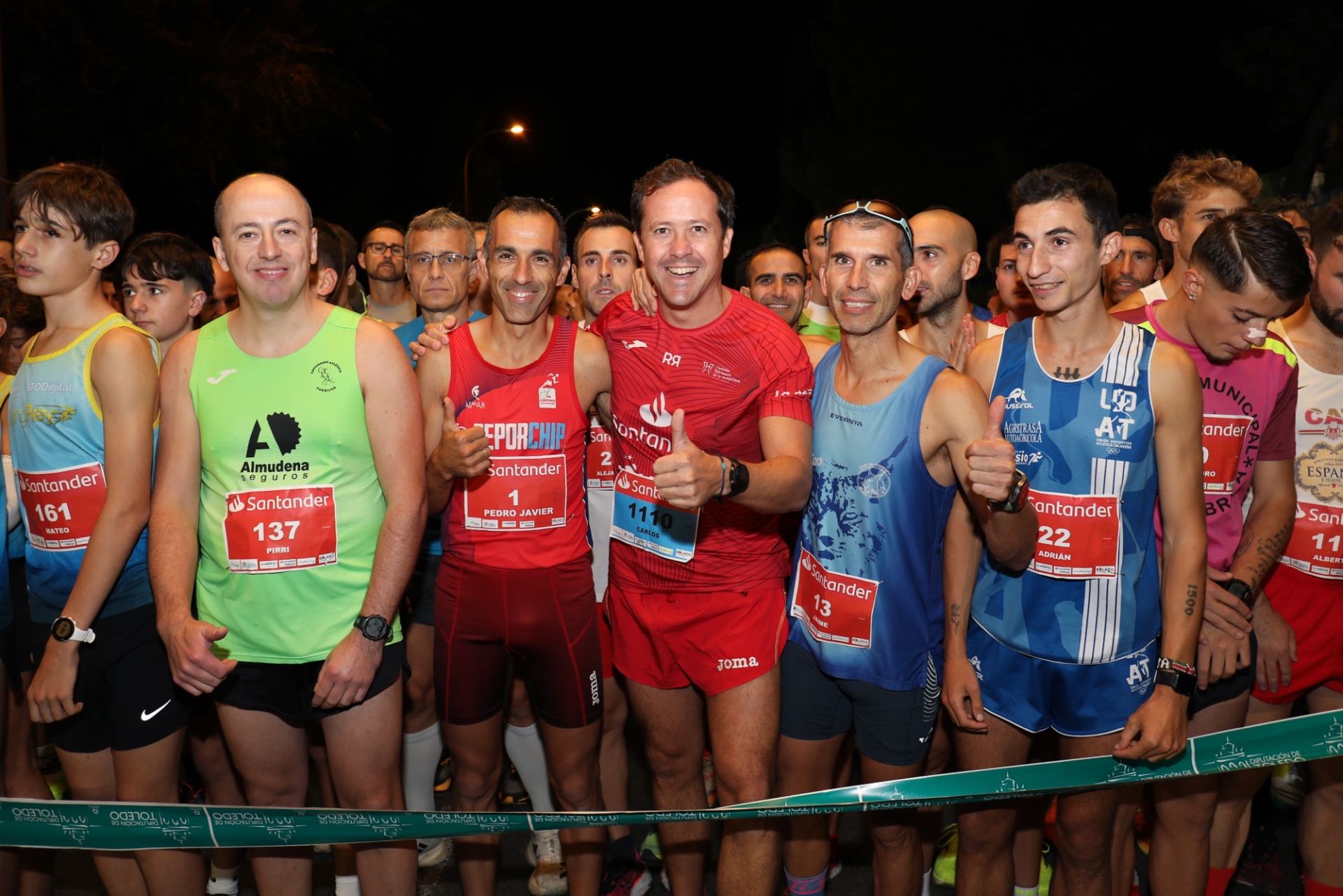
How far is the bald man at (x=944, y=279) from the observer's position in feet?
15.4

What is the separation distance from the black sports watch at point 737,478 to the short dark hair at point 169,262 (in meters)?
Answer: 2.79

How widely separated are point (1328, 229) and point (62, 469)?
4638mm

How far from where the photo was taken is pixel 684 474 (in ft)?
9.59

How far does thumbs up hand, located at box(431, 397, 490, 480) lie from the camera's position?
345 centimetres

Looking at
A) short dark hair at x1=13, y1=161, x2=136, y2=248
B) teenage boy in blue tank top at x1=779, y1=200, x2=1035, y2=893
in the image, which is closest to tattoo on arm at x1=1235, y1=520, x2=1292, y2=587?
teenage boy in blue tank top at x1=779, y1=200, x2=1035, y2=893

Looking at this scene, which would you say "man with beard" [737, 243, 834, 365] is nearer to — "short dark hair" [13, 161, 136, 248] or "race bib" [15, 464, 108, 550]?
"short dark hair" [13, 161, 136, 248]

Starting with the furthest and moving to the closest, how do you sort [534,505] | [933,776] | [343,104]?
[343,104] → [534,505] → [933,776]

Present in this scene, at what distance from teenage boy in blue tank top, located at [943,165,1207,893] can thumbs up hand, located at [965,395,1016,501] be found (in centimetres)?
46

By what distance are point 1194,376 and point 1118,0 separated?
26229 millimetres

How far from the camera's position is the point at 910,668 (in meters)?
3.50

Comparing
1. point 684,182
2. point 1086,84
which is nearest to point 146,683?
point 684,182

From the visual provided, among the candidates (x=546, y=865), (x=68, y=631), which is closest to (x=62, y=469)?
(x=68, y=631)

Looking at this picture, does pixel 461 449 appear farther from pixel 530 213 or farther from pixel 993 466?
pixel 993 466

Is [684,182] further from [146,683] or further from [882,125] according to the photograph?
[882,125]
